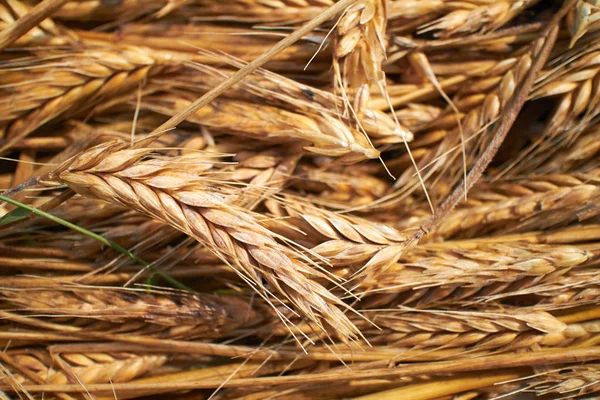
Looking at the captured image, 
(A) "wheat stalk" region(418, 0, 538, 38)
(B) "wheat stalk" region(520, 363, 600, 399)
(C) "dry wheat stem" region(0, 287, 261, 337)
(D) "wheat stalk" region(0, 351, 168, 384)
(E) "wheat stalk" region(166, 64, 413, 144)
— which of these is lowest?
(B) "wheat stalk" region(520, 363, 600, 399)

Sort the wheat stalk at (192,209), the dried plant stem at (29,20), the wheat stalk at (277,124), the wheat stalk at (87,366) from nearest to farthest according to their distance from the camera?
the wheat stalk at (192,209), the dried plant stem at (29,20), the wheat stalk at (277,124), the wheat stalk at (87,366)

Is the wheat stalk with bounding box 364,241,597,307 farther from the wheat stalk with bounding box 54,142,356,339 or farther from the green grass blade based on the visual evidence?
the green grass blade

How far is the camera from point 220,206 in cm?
126

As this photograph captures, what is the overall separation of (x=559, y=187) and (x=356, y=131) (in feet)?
2.00

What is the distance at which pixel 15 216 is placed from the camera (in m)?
1.37

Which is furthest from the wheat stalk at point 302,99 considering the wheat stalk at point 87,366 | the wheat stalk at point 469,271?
the wheat stalk at point 87,366

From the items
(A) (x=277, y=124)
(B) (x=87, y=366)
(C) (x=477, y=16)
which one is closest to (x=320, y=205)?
(A) (x=277, y=124)

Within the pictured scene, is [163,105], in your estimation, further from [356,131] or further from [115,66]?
[356,131]

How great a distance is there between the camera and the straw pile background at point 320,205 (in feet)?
4.88

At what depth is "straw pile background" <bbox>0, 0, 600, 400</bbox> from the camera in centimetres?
149

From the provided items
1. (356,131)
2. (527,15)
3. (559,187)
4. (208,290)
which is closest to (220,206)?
(356,131)

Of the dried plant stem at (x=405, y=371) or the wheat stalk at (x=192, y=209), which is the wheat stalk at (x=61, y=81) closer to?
the wheat stalk at (x=192, y=209)

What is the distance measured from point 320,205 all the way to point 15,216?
806 millimetres

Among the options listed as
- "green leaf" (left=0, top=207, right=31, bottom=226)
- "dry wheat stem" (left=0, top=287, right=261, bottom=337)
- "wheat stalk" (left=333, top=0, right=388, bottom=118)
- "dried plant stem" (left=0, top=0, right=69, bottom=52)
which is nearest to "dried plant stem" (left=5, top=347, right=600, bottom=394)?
"dry wheat stem" (left=0, top=287, right=261, bottom=337)
